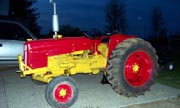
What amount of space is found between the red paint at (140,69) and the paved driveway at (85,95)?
0.36 metres

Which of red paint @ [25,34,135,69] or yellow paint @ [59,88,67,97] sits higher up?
red paint @ [25,34,135,69]

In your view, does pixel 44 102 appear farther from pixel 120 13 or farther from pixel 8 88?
pixel 120 13

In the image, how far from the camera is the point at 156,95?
8.27 meters

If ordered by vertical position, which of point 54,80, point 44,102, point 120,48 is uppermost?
point 120,48

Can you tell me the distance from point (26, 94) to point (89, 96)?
1.48 meters

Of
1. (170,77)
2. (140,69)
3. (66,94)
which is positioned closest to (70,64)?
(66,94)

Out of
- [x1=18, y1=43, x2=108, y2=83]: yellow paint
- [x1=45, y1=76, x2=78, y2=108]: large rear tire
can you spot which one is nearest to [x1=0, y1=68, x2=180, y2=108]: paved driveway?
[x1=45, y1=76, x2=78, y2=108]: large rear tire

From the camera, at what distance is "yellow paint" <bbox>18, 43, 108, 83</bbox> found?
7.59m

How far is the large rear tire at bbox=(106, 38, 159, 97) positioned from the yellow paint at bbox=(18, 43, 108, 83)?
226mm

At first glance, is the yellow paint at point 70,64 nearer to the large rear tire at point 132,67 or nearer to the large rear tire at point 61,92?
the large rear tire at point 132,67

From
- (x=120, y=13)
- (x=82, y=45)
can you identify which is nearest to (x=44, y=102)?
(x=82, y=45)

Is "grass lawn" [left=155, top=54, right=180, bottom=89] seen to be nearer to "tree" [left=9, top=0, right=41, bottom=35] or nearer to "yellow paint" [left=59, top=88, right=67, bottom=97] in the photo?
"yellow paint" [left=59, top=88, right=67, bottom=97]

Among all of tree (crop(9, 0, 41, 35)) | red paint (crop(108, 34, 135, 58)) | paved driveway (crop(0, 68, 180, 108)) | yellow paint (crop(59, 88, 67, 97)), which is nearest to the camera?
yellow paint (crop(59, 88, 67, 97))

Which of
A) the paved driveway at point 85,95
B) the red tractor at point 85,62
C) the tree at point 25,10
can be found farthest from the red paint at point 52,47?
the tree at point 25,10
